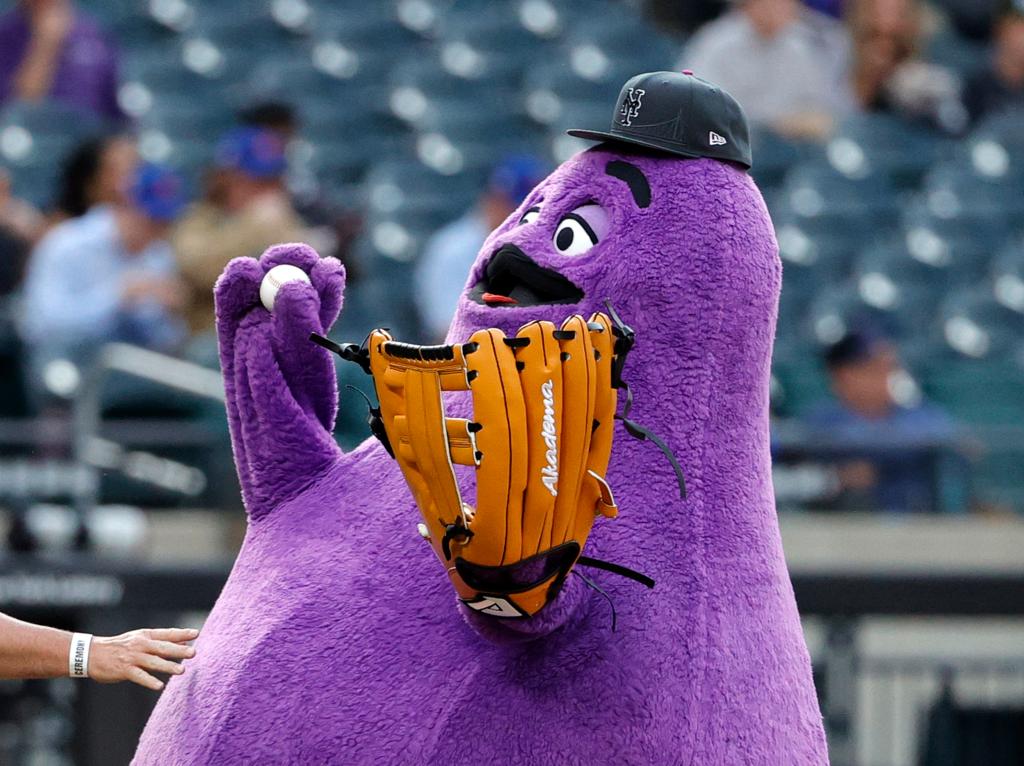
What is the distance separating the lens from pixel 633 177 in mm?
2820

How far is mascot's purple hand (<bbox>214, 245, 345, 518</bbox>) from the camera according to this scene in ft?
9.56

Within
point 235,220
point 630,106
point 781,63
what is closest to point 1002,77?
point 781,63

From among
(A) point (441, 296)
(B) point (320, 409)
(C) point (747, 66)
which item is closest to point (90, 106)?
(A) point (441, 296)

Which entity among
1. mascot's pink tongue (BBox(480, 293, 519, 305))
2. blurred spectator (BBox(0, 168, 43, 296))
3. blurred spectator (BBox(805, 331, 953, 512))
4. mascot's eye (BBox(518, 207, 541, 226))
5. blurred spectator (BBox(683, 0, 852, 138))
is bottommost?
mascot's pink tongue (BBox(480, 293, 519, 305))

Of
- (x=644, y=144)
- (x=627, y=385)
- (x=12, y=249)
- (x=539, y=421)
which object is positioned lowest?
(x=539, y=421)

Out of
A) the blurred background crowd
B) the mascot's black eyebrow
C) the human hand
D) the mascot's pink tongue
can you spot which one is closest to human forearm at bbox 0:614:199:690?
the human hand

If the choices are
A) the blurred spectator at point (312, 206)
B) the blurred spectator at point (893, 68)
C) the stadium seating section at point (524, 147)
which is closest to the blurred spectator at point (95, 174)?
the blurred spectator at point (312, 206)

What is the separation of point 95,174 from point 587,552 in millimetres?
4323

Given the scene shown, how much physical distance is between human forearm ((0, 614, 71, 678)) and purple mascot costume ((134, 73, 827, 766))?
17 cm

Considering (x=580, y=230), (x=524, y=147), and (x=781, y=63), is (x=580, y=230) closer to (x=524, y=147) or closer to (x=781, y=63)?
(x=781, y=63)

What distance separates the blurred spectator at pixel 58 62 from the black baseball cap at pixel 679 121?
526cm

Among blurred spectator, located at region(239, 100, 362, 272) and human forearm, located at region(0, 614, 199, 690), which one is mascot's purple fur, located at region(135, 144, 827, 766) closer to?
human forearm, located at region(0, 614, 199, 690)

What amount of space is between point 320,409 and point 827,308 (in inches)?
175

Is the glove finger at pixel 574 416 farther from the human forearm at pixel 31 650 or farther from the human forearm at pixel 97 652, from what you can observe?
the human forearm at pixel 31 650
